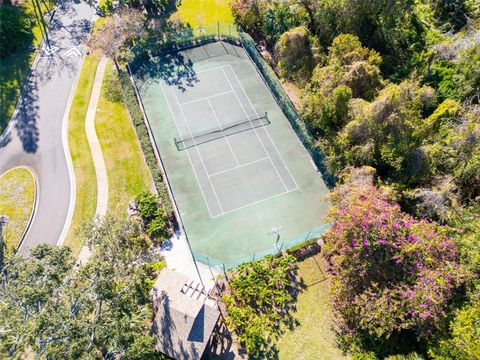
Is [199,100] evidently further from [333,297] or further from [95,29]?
[333,297]

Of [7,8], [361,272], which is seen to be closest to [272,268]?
[361,272]

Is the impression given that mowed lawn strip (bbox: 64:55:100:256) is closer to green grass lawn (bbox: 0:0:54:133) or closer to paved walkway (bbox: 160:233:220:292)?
green grass lawn (bbox: 0:0:54:133)

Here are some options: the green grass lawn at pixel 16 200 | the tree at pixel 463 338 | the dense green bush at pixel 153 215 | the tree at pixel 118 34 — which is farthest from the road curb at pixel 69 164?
the tree at pixel 463 338

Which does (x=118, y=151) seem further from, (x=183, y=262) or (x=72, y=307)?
(x=72, y=307)

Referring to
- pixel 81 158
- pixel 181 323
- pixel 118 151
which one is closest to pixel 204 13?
pixel 118 151

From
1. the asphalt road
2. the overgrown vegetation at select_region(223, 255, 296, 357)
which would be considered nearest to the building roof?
the overgrown vegetation at select_region(223, 255, 296, 357)

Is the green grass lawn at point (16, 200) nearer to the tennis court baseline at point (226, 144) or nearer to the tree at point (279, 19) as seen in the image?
the tennis court baseline at point (226, 144)
